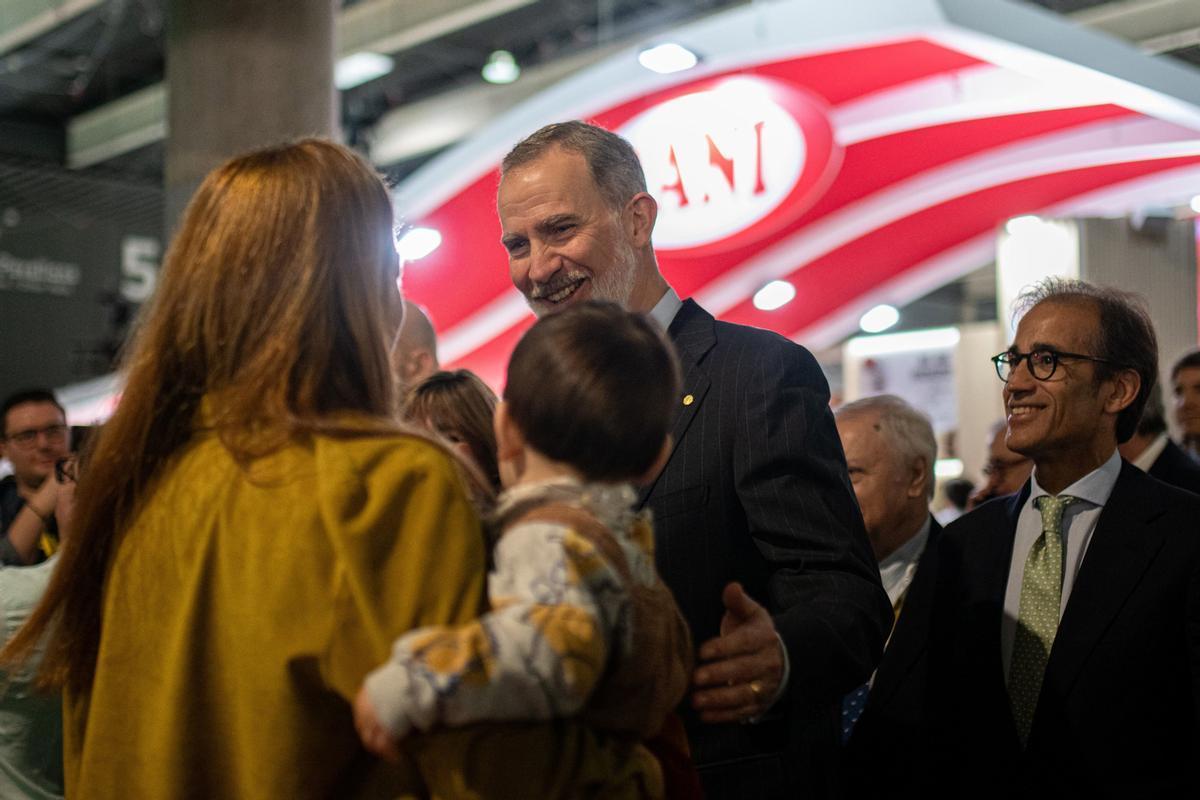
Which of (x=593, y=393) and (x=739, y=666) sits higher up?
(x=593, y=393)

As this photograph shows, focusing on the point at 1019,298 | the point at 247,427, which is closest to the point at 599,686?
the point at 247,427

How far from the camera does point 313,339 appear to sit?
1.40 m

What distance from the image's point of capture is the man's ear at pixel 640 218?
232 cm

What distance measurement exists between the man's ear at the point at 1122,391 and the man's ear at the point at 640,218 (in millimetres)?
1138

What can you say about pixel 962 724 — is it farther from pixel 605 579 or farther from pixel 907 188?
pixel 907 188

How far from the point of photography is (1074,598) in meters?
2.57

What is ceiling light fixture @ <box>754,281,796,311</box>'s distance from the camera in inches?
283

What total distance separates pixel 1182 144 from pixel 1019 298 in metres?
3.99

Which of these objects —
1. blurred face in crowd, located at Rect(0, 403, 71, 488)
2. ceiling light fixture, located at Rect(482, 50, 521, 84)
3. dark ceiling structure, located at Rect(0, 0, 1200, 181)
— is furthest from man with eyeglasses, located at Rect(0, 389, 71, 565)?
ceiling light fixture, located at Rect(482, 50, 521, 84)

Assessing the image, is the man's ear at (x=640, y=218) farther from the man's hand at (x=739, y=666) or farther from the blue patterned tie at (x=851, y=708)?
the blue patterned tie at (x=851, y=708)


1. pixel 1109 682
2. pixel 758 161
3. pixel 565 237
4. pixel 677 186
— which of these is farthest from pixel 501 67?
pixel 1109 682

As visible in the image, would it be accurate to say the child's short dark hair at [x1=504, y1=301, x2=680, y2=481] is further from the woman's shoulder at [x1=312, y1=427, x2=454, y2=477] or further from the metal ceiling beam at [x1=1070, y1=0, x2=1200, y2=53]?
the metal ceiling beam at [x1=1070, y1=0, x2=1200, y2=53]

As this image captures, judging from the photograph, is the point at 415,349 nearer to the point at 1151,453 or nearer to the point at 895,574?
the point at 895,574

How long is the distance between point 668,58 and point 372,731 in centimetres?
547
